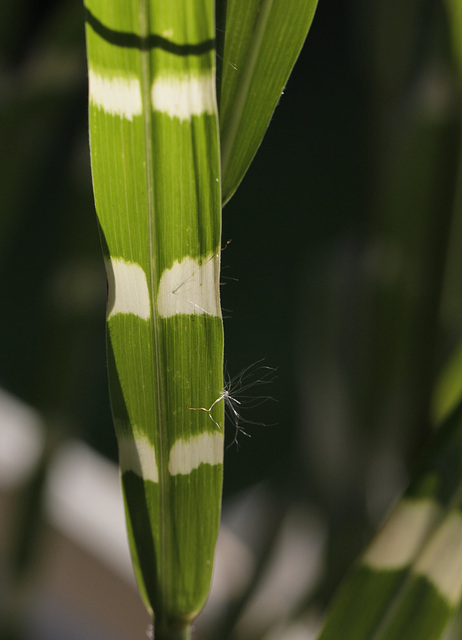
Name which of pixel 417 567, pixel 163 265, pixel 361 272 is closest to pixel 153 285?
pixel 163 265

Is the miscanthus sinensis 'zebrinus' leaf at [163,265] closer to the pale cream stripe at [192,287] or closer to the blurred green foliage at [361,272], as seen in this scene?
the pale cream stripe at [192,287]

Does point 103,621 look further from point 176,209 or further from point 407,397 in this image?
point 176,209

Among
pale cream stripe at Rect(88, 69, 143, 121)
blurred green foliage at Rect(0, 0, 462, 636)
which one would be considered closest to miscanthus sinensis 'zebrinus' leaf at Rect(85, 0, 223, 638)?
pale cream stripe at Rect(88, 69, 143, 121)

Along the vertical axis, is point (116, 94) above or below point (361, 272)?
above

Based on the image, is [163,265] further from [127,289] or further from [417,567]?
[417,567]

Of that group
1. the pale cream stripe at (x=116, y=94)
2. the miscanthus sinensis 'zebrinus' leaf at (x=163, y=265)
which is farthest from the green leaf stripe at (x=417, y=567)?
the pale cream stripe at (x=116, y=94)

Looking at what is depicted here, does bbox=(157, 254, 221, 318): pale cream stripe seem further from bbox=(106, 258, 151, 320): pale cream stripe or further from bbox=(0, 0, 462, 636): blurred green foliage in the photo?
bbox=(0, 0, 462, 636): blurred green foliage
